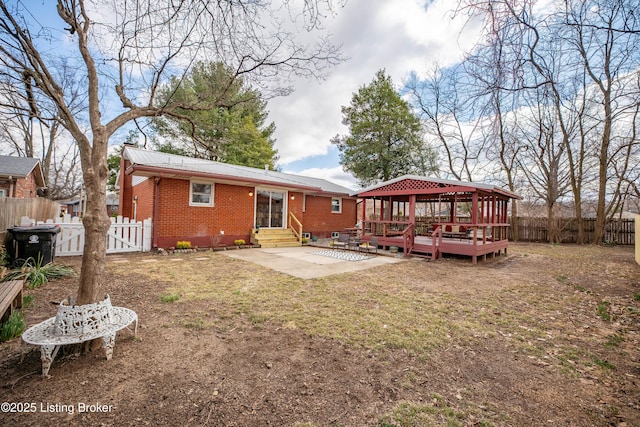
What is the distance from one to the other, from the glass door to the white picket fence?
15.3 feet

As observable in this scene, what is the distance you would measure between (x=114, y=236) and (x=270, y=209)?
6357 millimetres

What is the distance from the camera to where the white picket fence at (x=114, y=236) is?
8.57 metres

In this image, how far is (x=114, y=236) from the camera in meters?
9.41

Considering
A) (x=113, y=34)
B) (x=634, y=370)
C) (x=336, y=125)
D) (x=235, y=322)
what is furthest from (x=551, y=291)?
(x=336, y=125)

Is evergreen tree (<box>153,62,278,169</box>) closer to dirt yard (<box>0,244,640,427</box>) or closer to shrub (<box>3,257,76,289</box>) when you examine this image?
dirt yard (<box>0,244,640,427</box>)

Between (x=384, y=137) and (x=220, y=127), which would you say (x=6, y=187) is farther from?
(x=384, y=137)

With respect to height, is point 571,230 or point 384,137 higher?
point 384,137

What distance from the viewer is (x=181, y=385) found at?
238 cm

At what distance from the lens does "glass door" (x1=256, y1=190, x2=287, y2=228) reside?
13.1 m

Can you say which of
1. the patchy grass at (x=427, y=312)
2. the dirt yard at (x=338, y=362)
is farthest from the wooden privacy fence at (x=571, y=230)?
the dirt yard at (x=338, y=362)

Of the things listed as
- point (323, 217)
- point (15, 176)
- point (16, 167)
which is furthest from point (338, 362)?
point (16, 167)

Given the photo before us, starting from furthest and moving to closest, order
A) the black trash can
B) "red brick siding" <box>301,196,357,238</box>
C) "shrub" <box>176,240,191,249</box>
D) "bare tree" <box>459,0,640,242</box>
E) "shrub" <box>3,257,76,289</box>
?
"red brick siding" <box>301,196,357,238</box>, "shrub" <box>176,240,191,249</box>, the black trash can, "shrub" <box>3,257,76,289</box>, "bare tree" <box>459,0,640,242</box>

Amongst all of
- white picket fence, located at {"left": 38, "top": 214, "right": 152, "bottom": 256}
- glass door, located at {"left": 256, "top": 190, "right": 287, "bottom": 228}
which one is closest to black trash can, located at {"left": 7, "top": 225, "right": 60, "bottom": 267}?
white picket fence, located at {"left": 38, "top": 214, "right": 152, "bottom": 256}

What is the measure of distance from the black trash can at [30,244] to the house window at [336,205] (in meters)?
13.2
